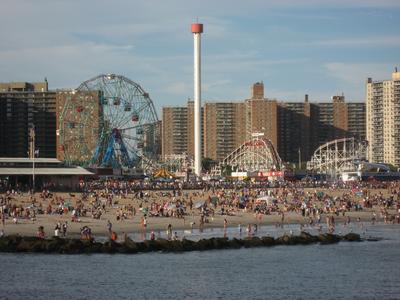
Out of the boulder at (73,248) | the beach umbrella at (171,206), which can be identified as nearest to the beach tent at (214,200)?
the beach umbrella at (171,206)

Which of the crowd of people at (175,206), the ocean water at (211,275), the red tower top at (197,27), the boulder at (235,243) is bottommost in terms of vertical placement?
the ocean water at (211,275)

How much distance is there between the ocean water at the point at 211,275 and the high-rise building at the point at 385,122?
143 meters

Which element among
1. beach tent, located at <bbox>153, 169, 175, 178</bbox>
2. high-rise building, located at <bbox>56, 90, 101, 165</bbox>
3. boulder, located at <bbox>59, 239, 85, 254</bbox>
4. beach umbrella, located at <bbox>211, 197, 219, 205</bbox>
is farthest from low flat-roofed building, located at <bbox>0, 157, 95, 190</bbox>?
boulder, located at <bbox>59, 239, 85, 254</bbox>

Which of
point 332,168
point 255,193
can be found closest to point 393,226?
point 255,193

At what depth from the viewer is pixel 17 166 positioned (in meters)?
91.9

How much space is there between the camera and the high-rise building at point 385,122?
193750mm

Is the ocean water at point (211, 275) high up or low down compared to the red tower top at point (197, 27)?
down

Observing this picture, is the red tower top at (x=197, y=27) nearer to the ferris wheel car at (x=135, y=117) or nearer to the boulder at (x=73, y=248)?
the ferris wheel car at (x=135, y=117)

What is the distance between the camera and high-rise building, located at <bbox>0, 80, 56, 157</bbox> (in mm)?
175625

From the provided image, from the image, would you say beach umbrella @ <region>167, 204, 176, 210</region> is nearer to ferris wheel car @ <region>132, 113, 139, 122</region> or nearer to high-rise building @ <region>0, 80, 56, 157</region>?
ferris wheel car @ <region>132, 113, 139, 122</region>

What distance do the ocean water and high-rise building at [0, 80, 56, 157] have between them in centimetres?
12751

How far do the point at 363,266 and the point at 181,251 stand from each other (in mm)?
10030

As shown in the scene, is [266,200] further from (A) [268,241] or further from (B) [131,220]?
(A) [268,241]

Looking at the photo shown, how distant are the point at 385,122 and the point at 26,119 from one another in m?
74.7
